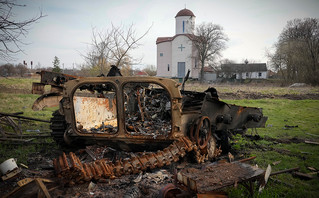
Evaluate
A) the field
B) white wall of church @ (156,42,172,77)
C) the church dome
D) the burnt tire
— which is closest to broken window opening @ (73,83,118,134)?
the burnt tire

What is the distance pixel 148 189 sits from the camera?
4.08 meters

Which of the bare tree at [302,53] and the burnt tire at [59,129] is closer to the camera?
the burnt tire at [59,129]

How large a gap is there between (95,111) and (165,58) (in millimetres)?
39351

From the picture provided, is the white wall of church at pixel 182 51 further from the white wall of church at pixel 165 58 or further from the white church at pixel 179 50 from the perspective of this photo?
the white wall of church at pixel 165 58

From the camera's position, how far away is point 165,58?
44688 millimetres

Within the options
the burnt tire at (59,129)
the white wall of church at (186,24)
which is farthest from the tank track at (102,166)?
the white wall of church at (186,24)

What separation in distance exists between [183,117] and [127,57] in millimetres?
9991

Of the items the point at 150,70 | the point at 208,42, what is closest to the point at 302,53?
the point at 208,42

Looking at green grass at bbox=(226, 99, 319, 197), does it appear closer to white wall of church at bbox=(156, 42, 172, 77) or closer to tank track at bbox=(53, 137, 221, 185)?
tank track at bbox=(53, 137, 221, 185)

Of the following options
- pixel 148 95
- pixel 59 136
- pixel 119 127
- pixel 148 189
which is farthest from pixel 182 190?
pixel 59 136

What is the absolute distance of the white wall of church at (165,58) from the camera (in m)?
44.2

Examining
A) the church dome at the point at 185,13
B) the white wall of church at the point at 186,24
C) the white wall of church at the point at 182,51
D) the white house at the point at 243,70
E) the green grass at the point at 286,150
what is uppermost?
the church dome at the point at 185,13

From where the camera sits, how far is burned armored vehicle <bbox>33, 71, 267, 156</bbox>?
467 centimetres

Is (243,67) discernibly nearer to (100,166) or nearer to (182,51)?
(182,51)
